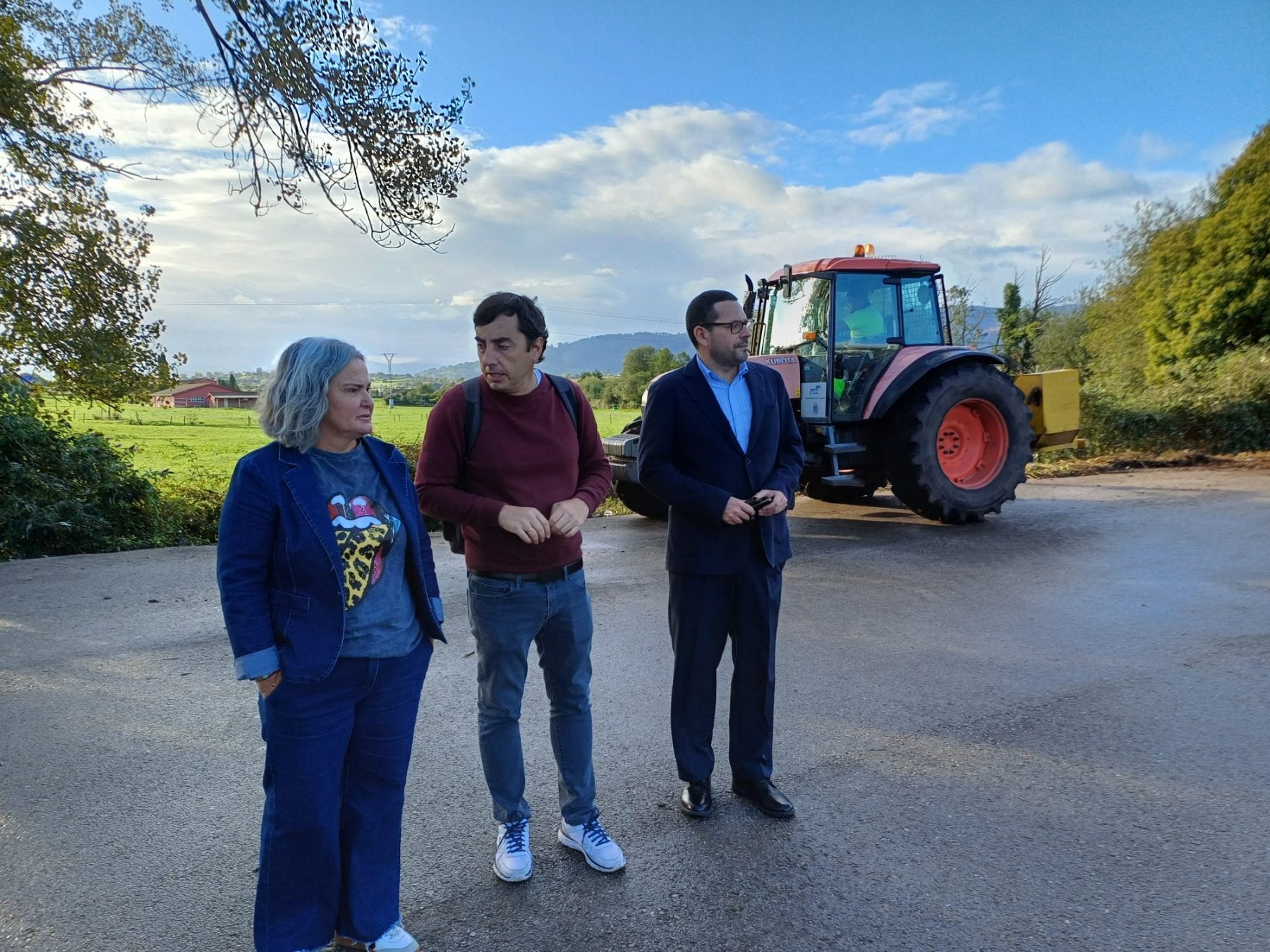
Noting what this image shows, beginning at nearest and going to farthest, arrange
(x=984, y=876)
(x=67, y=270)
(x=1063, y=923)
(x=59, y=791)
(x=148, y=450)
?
1. (x=1063, y=923)
2. (x=984, y=876)
3. (x=59, y=791)
4. (x=67, y=270)
5. (x=148, y=450)

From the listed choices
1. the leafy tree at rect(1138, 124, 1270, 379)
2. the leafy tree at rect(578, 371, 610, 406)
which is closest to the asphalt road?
the leafy tree at rect(1138, 124, 1270, 379)

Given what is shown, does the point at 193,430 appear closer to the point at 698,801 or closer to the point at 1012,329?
the point at 698,801

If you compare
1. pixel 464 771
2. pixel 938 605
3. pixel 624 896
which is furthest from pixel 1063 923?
pixel 938 605

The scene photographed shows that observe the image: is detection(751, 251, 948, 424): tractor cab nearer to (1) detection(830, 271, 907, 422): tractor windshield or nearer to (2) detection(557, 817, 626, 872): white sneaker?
(1) detection(830, 271, 907, 422): tractor windshield

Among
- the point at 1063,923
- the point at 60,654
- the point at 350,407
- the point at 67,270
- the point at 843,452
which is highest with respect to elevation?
the point at 67,270

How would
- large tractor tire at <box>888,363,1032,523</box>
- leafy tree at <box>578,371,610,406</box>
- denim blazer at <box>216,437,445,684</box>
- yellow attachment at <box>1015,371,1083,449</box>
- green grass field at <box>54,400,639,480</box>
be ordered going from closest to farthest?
denim blazer at <box>216,437,445,684</box> → large tractor tire at <box>888,363,1032,523</box> → green grass field at <box>54,400,639,480</box> → yellow attachment at <box>1015,371,1083,449</box> → leafy tree at <box>578,371,610,406</box>

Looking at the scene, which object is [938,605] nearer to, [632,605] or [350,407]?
[632,605]

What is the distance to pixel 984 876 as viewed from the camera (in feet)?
8.16

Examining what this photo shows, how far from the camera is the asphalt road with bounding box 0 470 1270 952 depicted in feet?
7.54

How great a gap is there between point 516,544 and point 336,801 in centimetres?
85

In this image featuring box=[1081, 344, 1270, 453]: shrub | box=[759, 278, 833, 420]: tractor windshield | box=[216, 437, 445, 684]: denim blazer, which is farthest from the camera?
box=[1081, 344, 1270, 453]: shrub

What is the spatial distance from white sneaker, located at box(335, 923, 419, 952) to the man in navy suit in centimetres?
108

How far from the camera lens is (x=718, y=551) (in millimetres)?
2836

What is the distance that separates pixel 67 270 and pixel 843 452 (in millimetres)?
7544
